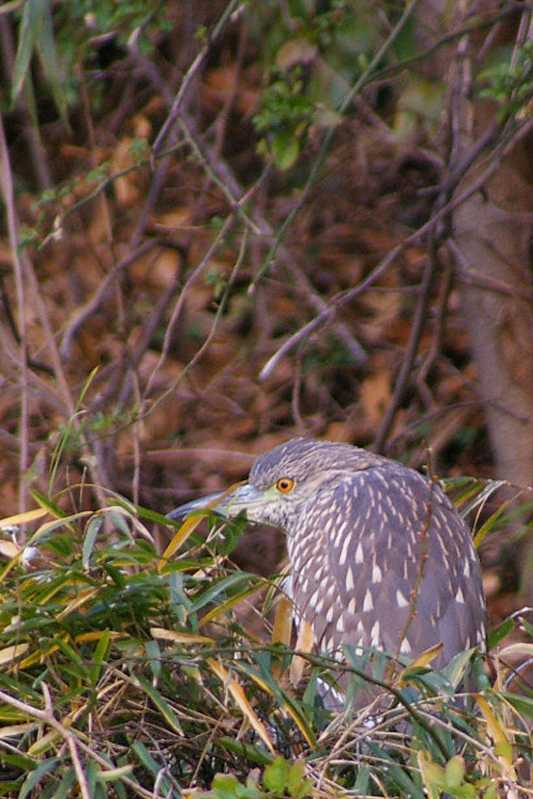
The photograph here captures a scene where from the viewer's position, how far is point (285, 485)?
400 cm

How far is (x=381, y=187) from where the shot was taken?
5.91 metres

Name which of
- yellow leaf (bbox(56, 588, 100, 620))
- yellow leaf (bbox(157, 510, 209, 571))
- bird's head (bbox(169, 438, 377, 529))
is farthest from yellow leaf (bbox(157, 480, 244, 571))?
bird's head (bbox(169, 438, 377, 529))

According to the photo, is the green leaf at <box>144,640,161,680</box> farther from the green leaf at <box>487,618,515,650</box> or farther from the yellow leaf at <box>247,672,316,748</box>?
the green leaf at <box>487,618,515,650</box>

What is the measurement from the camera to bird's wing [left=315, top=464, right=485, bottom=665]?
10.3 feet

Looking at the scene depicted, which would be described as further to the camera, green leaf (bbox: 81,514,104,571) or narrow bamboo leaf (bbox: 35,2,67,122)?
narrow bamboo leaf (bbox: 35,2,67,122)

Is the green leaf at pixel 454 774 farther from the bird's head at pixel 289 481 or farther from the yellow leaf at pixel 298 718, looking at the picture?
the bird's head at pixel 289 481

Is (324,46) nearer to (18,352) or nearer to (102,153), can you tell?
(18,352)

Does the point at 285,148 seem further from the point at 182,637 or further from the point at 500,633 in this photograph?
the point at 182,637

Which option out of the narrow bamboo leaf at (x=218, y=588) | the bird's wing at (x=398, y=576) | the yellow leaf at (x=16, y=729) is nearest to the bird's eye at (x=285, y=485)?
the bird's wing at (x=398, y=576)

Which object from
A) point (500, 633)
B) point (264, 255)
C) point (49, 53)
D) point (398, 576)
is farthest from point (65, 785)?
point (264, 255)

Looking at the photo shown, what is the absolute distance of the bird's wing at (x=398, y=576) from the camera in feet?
10.3

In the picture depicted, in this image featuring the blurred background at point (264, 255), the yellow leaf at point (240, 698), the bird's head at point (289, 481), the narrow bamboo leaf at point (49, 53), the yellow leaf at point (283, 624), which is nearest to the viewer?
the yellow leaf at point (240, 698)

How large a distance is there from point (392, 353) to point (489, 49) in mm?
1432

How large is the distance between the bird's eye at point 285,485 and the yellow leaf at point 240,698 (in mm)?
1995
